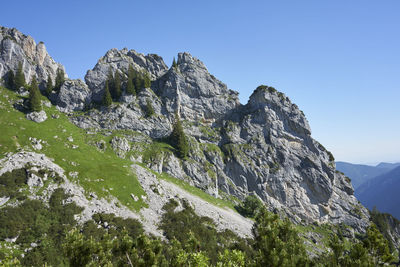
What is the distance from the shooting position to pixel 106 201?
45.9m

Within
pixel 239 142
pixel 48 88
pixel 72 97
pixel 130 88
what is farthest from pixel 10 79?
pixel 239 142

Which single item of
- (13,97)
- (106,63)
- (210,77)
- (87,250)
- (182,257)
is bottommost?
(87,250)

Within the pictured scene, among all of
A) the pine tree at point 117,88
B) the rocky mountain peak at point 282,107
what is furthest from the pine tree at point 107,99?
the rocky mountain peak at point 282,107

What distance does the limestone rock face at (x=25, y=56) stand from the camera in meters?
91.9

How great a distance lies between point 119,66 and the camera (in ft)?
386

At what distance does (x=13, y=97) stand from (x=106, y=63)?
50.8 metres

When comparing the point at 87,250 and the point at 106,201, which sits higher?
the point at 87,250

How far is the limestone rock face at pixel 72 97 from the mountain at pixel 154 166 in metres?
0.43

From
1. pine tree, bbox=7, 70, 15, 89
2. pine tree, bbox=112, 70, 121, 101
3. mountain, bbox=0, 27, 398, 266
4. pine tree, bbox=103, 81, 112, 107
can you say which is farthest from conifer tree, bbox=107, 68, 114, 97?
pine tree, bbox=7, 70, 15, 89

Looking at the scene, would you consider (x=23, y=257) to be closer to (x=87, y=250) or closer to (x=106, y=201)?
(x=106, y=201)

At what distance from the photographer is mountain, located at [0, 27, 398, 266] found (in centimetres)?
3531

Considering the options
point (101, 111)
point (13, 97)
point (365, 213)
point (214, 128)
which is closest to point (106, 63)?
point (101, 111)

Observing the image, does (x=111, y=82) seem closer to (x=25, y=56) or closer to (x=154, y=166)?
(x=25, y=56)

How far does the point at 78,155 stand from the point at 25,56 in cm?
8018
